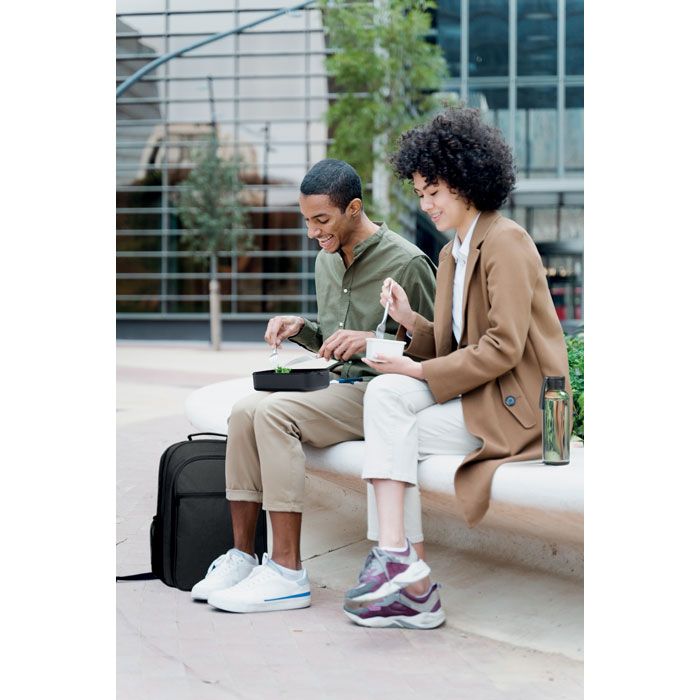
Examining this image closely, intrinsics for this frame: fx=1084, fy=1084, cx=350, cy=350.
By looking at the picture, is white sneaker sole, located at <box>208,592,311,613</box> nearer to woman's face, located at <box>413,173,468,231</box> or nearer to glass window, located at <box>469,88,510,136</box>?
woman's face, located at <box>413,173,468,231</box>

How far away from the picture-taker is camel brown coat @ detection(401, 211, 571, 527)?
129 inches

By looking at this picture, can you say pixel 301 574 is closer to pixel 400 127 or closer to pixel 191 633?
pixel 191 633

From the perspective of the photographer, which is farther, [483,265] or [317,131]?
[317,131]

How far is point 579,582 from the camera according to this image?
3.68m

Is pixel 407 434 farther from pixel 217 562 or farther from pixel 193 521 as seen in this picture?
pixel 193 521

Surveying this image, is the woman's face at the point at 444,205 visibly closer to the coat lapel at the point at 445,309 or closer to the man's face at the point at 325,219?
the coat lapel at the point at 445,309

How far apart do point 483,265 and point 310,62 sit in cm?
2504

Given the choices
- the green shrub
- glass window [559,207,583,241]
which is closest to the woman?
the green shrub

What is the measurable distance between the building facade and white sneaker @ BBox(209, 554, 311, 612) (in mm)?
22268

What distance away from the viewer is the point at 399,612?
3391mm

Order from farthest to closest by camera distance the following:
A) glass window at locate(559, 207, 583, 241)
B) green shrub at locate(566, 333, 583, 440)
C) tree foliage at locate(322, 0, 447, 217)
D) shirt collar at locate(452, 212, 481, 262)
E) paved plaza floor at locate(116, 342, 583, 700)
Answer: glass window at locate(559, 207, 583, 241), tree foliage at locate(322, 0, 447, 217), green shrub at locate(566, 333, 583, 440), shirt collar at locate(452, 212, 481, 262), paved plaza floor at locate(116, 342, 583, 700)
